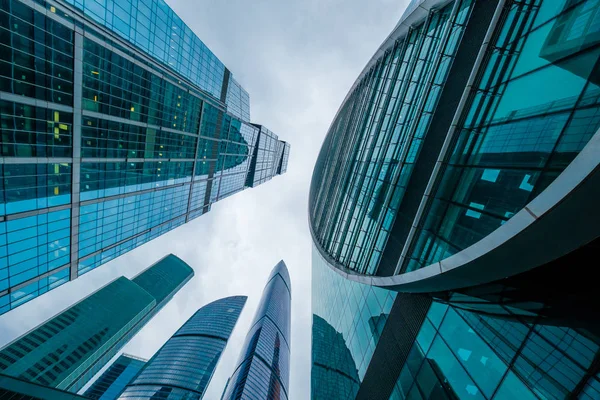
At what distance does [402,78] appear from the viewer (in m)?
22.5

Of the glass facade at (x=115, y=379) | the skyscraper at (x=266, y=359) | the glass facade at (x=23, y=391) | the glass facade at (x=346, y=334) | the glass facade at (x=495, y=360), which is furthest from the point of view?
the glass facade at (x=115, y=379)

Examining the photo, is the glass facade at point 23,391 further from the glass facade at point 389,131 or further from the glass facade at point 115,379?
the glass facade at point 115,379

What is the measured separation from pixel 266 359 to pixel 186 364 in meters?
41.7

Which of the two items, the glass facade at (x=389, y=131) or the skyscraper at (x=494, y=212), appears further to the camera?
the glass facade at (x=389, y=131)

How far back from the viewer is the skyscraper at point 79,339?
94750 mm

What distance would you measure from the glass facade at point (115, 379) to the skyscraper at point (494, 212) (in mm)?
197692

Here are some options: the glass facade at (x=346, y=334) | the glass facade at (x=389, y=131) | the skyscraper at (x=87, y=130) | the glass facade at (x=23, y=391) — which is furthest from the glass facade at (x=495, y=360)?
the glass facade at (x=23, y=391)

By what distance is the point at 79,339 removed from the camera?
376ft

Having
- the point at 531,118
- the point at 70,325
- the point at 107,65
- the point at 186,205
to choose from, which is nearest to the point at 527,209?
the point at 531,118

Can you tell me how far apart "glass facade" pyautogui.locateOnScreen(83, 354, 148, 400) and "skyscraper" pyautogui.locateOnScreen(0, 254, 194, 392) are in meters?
39.8

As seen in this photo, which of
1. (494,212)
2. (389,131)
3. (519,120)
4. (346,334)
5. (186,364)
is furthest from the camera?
(186,364)

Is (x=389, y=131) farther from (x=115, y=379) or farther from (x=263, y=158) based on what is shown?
(x=115, y=379)

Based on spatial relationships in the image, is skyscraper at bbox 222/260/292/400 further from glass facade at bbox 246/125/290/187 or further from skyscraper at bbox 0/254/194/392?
glass facade at bbox 246/125/290/187

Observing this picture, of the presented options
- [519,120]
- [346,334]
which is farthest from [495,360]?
[346,334]
